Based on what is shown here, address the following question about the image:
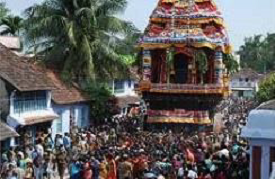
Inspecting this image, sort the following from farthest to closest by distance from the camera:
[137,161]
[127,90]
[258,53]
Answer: [258,53] → [127,90] → [137,161]

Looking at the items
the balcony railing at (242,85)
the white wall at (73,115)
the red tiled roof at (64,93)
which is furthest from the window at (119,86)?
the balcony railing at (242,85)

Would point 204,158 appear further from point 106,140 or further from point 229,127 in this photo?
point 229,127

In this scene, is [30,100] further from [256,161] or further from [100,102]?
[256,161]

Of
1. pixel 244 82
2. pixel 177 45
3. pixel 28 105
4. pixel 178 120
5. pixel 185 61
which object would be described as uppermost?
pixel 177 45

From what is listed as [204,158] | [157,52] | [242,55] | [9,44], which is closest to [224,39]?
[157,52]

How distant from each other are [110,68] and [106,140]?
10595 millimetres

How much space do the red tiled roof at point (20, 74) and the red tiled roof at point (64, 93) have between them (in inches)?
83.7

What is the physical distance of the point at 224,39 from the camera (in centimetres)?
3350

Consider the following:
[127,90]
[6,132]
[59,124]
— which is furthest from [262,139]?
[127,90]

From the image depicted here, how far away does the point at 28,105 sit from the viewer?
78.8 feet

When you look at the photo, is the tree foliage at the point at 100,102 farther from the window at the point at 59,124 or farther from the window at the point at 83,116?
the window at the point at 59,124

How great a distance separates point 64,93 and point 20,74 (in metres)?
5.49

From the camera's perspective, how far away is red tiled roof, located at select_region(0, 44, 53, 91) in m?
23.2

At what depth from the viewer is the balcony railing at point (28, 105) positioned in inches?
909
